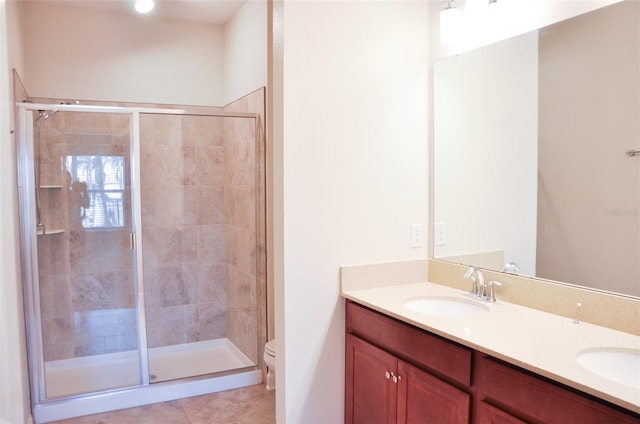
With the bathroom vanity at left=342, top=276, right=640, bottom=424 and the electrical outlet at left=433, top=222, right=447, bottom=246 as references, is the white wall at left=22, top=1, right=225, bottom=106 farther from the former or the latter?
the bathroom vanity at left=342, top=276, right=640, bottom=424

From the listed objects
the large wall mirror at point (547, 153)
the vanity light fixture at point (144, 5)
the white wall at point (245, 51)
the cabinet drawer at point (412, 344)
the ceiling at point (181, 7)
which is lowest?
the cabinet drawer at point (412, 344)

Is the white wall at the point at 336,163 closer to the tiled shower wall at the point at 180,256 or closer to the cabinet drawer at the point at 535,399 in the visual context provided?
the cabinet drawer at the point at 535,399

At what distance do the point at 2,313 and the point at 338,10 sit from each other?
7.19 ft

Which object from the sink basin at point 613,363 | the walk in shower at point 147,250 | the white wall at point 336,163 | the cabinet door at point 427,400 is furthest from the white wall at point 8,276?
the sink basin at point 613,363

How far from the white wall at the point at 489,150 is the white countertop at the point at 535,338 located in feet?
0.99

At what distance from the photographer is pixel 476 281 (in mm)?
2020

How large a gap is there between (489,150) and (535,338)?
99 cm

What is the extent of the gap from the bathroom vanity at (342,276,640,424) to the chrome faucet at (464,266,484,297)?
61mm

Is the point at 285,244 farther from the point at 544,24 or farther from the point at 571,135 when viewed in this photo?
the point at 544,24

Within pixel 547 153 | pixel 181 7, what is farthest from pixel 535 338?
pixel 181 7

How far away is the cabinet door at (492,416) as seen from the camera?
1346 mm

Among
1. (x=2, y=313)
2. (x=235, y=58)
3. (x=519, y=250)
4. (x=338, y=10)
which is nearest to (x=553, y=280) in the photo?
(x=519, y=250)

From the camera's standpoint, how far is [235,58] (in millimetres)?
3736

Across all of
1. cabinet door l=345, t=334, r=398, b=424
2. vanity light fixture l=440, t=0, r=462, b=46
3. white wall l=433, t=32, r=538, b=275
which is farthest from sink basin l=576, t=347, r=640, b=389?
vanity light fixture l=440, t=0, r=462, b=46
